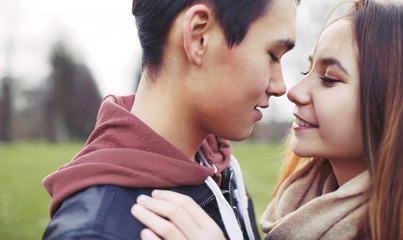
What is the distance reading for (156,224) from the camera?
56.5 inches

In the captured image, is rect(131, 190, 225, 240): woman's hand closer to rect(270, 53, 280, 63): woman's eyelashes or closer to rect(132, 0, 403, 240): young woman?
rect(132, 0, 403, 240): young woman

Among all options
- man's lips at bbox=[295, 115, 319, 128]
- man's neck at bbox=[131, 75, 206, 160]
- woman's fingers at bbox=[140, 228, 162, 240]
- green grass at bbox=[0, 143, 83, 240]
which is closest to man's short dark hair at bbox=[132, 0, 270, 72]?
man's neck at bbox=[131, 75, 206, 160]

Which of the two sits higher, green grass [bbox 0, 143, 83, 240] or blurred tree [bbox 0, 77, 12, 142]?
green grass [bbox 0, 143, 83, 240]

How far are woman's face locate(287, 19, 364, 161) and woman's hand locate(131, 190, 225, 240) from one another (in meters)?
0.79

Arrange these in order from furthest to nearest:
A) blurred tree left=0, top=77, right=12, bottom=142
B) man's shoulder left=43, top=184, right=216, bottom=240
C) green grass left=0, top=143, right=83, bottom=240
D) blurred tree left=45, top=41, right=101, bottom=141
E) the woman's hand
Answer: blurred tree left=45, top=41, right=101, bottom=141 → blurred tree left=0, top=77, right=12, bottom=142 → green grass left=0, top=143, right=83, bottom=240 → the woman's hand → man's shoulder left=43, top=184, right=216, bottom=240

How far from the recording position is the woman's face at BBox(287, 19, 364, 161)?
5.86 feet

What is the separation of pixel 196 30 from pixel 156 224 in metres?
0.91

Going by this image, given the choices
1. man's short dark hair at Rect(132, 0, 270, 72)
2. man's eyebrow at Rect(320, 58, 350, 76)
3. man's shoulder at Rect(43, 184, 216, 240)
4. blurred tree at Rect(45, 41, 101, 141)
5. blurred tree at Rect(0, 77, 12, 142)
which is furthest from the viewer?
blurred tree at Rect(45, 41, 101, 141)

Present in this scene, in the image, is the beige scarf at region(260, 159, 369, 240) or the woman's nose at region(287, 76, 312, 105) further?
the woman's nose at region(287, 76, 312, 105)

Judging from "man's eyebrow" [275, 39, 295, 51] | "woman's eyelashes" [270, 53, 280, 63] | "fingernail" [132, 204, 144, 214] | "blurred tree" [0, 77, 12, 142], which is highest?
"man's eyebrow" [275, 39, 295, 51]

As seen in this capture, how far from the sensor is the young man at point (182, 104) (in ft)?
4.89

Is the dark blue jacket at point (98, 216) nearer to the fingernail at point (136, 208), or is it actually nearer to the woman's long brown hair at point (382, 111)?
the fingernail at point (136, 208)

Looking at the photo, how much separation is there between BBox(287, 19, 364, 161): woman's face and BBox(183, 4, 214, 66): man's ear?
2.16ft

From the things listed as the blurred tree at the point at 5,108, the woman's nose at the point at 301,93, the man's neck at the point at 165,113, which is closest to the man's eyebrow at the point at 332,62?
the woman's nose at the point at 301,93
